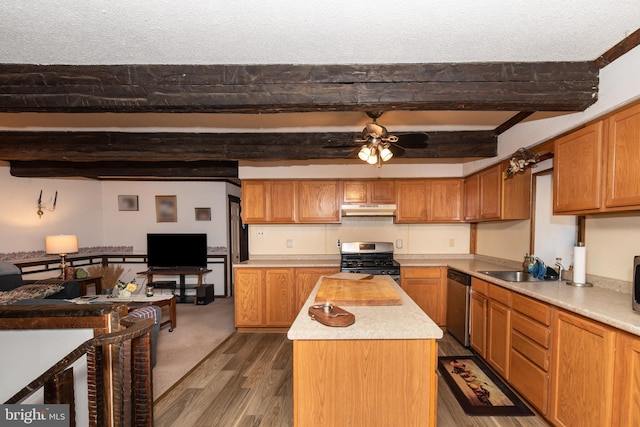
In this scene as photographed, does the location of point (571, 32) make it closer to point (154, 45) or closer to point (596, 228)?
point (596, 228)

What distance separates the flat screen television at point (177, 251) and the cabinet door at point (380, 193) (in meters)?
3.50

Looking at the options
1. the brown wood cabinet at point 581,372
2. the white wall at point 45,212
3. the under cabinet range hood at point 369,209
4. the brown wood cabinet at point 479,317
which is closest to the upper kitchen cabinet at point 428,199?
the under cabinet range hood at point 369,209

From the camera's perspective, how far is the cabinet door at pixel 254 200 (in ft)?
14.1

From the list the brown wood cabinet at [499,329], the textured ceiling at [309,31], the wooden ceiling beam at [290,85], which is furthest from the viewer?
the brown wood cabinet at [499,329]

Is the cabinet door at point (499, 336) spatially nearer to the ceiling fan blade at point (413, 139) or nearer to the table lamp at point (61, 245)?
the ceiling fan blade at point (413, 139)

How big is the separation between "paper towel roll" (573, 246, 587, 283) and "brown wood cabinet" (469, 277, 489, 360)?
0.71m

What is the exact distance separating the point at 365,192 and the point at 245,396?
2.94 meters

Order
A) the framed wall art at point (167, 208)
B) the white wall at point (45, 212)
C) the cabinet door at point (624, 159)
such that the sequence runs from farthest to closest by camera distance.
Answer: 1. the framed wall art at point (167, 208)
2. the white wall at point (45, 212)
3. the cabinet door at point (624, 159)

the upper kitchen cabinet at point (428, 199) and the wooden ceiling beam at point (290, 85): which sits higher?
the wooden ceiling beam at point (290, 85)

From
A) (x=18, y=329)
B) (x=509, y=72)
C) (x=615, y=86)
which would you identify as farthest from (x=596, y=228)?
(x=18, y=329)

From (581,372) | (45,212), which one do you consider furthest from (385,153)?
(45,212)

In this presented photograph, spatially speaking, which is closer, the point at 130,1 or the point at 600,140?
the point at 130,1

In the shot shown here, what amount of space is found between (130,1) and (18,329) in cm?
175

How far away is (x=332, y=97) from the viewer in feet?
6.44
